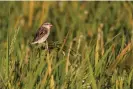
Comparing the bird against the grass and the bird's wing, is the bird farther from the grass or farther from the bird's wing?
the grass

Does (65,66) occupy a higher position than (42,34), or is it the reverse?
(42,34)

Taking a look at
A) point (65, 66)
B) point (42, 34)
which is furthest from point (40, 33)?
point (65, 66)

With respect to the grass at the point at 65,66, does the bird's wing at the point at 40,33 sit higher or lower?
higher

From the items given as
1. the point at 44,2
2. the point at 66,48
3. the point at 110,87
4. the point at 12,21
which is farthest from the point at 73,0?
the point at 110,87

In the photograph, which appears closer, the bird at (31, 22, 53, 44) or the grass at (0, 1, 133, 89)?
the grass at (0, 1, 133, 89)

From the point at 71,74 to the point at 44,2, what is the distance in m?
4.39

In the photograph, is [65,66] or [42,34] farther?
[42,34]

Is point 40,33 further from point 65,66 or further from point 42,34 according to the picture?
point 65,66

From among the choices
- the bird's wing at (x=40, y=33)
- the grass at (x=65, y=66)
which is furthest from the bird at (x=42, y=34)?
the grass at (x=65, y=66)

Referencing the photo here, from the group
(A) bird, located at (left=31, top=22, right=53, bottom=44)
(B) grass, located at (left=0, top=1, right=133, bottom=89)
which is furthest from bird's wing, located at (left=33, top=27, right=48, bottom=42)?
(B) grass, located at (left=0, top=1, right=133, bottom=89)

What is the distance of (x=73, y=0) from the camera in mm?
8375

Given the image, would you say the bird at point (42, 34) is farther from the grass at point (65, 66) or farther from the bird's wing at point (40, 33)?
the grass at point (65, 66)

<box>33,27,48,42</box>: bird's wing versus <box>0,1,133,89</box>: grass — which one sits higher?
<box>33,27,48,42</box>: bird's wing

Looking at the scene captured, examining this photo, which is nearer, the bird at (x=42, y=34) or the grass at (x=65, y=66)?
the grass at (x=65, y=66)
